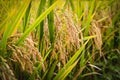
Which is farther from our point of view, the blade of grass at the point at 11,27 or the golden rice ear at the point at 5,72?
the blade of grass at the point at 11,27

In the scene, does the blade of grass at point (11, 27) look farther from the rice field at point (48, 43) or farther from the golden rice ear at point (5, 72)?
the golden rice ear at point (5, 72)

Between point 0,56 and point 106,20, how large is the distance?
67.8 inches

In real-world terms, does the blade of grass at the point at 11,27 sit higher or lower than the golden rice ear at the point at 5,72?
higher

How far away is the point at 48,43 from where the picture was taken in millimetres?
2172

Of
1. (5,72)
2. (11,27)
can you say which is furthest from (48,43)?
(5,72)

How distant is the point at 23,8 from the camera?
1886mm

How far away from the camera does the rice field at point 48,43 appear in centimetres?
187

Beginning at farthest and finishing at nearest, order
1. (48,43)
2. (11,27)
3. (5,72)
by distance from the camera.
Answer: (48,43)
(11,27)
(5,72)

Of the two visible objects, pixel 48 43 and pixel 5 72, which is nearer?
pixel 5 72

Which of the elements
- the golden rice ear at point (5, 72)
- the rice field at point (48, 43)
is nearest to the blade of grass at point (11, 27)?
the rice field at point (48, 43)

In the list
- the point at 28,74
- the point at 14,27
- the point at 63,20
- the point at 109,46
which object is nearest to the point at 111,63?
the point at 109,46

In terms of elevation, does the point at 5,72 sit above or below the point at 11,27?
below

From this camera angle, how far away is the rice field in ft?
6.12

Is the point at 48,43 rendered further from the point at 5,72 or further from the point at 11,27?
the point at 5,72
